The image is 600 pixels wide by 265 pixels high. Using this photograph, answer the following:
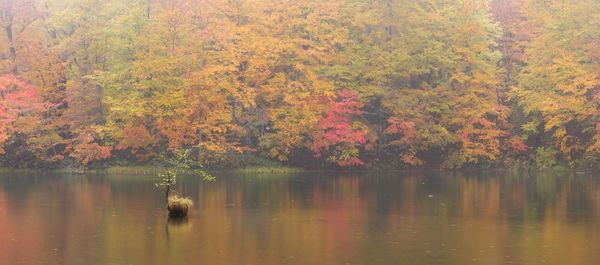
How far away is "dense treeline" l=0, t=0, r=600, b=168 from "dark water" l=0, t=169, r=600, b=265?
9.08 metres

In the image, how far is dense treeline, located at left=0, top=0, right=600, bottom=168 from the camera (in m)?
54.0

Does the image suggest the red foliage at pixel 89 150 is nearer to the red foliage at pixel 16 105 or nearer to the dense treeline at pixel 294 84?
the dense treeline at pixel 294 84

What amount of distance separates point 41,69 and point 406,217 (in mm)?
35117

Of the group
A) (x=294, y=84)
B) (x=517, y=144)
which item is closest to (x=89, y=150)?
(x=294, y=84)

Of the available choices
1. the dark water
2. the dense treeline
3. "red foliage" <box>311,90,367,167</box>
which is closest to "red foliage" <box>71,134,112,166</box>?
the dense treeline

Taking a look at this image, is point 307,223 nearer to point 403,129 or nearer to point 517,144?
point 403,129

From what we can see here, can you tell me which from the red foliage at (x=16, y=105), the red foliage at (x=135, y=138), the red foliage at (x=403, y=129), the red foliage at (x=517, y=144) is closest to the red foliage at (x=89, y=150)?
the red foliage at (x=135, y=138)

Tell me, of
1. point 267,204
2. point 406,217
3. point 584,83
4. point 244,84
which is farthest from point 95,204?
point 584,83

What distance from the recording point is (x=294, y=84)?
5481cm

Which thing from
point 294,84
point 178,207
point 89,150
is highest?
point 294,84

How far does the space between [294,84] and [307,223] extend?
28.2 metres

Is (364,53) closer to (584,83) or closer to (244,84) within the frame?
(244,84)

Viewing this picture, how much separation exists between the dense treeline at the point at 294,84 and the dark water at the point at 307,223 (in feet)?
29.8

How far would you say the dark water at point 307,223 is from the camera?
2056 cm
